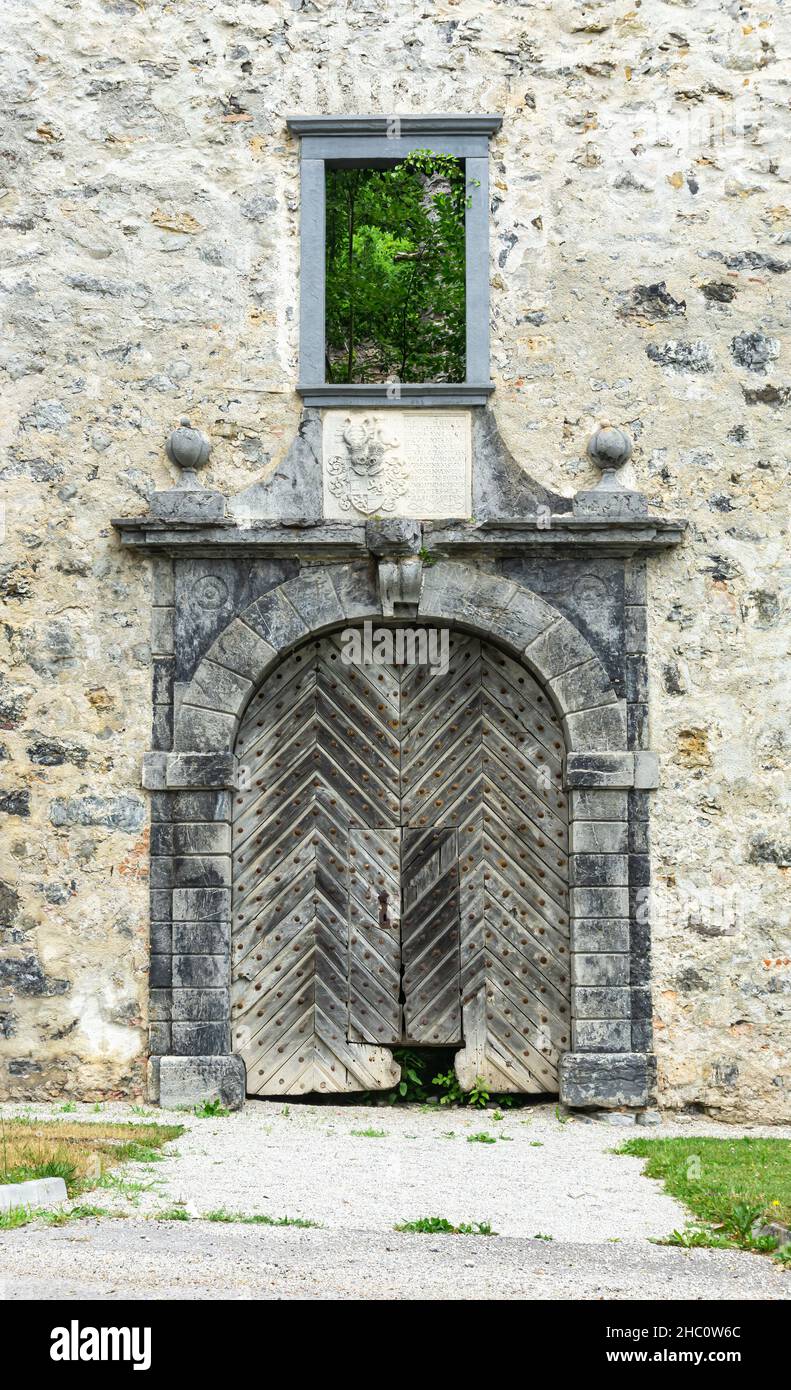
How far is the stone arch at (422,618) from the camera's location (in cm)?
705

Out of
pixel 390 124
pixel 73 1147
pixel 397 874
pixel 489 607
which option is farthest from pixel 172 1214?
pixel 390 124

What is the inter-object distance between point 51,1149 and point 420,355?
524 centimetres

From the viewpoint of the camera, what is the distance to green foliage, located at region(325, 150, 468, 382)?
836 cm

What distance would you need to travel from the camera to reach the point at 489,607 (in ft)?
23.3

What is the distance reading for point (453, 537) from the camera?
708 centimetres

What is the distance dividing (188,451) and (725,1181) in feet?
13.4

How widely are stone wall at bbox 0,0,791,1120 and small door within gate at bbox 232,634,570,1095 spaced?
1.81 ft

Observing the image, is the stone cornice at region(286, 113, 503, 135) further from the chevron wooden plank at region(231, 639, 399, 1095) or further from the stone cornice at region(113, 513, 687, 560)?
the chevron wooden plank at region(231, 639, 399, 1095)

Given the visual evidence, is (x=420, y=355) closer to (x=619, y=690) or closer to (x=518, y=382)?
(x=518, y=382)

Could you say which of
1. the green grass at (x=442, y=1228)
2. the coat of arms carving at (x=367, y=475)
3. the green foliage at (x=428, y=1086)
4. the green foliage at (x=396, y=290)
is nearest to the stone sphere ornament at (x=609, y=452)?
the coat of arms carving at (x=367, y=475)

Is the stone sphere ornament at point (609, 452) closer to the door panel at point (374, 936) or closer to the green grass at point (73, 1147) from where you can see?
the door panel at point (374, 936)

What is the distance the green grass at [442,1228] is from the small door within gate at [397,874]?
97.0 inches
